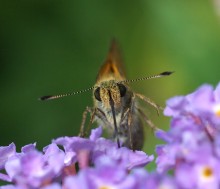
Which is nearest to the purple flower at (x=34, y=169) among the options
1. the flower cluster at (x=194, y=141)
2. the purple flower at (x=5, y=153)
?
the purple flower at (x=5, y=153)

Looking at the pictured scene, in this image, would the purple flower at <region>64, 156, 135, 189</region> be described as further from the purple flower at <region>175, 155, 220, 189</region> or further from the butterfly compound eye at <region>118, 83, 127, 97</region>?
the butterfly compound eye at <region>118, 83, 127, 97</region>

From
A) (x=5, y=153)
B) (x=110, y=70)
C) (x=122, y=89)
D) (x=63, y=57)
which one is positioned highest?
(x=63, y=57)

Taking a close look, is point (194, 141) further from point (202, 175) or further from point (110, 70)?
point (110, 70)

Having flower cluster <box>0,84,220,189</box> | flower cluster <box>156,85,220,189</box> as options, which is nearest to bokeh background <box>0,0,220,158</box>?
flower cluster <box>0,84,220,189</box>

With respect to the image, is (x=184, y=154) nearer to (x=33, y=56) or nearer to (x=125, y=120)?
(x=125, y=120)

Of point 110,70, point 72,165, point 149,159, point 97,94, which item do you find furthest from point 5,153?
point 110,70

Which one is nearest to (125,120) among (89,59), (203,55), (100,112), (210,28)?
(100,112)
